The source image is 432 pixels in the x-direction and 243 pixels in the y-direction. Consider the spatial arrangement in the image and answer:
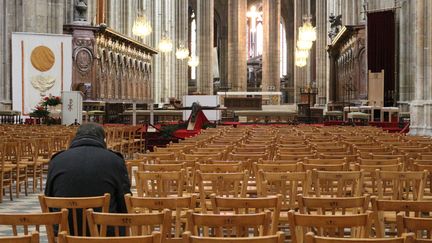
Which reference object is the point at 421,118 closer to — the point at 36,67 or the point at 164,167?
the point at 36,67

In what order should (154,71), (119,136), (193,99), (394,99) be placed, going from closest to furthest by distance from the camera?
(119,136), (394,99), (193,99), (154,71)

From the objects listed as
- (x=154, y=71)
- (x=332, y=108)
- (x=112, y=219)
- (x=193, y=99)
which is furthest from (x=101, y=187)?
(x=154, y=71)

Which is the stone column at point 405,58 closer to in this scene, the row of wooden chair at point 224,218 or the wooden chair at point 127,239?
the row of wooden chair at point 224,218

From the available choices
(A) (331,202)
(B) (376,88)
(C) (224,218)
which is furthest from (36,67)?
(C) (224,218)

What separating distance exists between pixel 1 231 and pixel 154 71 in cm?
3669

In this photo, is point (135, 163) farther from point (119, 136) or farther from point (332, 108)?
point (332, 108)

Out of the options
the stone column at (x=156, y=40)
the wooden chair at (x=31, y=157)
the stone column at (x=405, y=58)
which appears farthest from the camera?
the stone column at (x=156, y=40)

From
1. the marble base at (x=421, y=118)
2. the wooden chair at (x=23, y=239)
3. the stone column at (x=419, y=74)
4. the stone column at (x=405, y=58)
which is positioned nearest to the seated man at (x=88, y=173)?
the wooden chair at (x=23, y=239)

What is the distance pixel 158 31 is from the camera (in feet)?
147

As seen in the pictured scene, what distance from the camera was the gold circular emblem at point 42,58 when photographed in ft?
82.8

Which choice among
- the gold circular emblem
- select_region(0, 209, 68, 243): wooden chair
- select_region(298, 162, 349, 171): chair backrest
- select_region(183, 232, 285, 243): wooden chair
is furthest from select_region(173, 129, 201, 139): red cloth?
select_region(183, 232, 285, 243): wooden chair

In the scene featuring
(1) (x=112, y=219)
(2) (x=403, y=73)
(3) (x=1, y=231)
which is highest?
(2) (x=403, y=73)

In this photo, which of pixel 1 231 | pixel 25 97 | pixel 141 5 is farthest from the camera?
pixel 141 5

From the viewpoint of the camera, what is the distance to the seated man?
5688 mm
